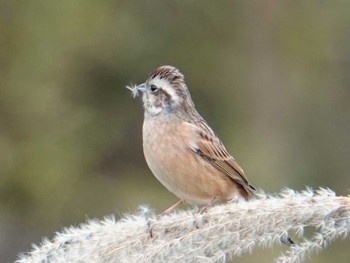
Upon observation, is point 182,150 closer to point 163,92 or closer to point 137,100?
point 163,92

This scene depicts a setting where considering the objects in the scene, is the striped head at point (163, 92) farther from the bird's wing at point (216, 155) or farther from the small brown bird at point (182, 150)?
the bird's wing at point (216, 155)

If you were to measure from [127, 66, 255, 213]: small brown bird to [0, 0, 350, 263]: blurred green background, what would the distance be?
5799 mm

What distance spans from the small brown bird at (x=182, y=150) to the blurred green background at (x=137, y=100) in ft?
19.0

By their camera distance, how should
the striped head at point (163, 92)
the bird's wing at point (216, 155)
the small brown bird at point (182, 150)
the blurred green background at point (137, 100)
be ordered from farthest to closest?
the blurred green background at point (137, 100) < the striped head at point (163, 92) < the bird's wing at point (216, 155) < the small brown bird at point (182, 150)

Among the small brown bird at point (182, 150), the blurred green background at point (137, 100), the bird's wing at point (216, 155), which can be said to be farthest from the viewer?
the blurred green background at point (137, 100)

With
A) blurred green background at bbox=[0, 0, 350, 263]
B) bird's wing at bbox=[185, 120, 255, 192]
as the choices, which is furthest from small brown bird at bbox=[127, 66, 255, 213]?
blurred green background at bbox=[0, 0, 350, 263]

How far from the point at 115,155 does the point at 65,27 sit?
166cm

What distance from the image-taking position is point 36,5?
47.9ft

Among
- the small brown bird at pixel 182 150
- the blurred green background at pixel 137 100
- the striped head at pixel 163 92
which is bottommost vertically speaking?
the small brown bird at pixel 182 150

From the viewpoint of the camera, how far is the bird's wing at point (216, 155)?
6.74 metres

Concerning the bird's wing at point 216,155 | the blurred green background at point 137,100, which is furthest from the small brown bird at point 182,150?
the blurred green background at point 137,100

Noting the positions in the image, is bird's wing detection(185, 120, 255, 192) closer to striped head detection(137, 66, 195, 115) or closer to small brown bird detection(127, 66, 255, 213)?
small brown bird detection(127, 66, 255, 213)

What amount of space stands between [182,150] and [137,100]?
7253mm

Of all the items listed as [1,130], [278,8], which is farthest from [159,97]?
[278,8]
